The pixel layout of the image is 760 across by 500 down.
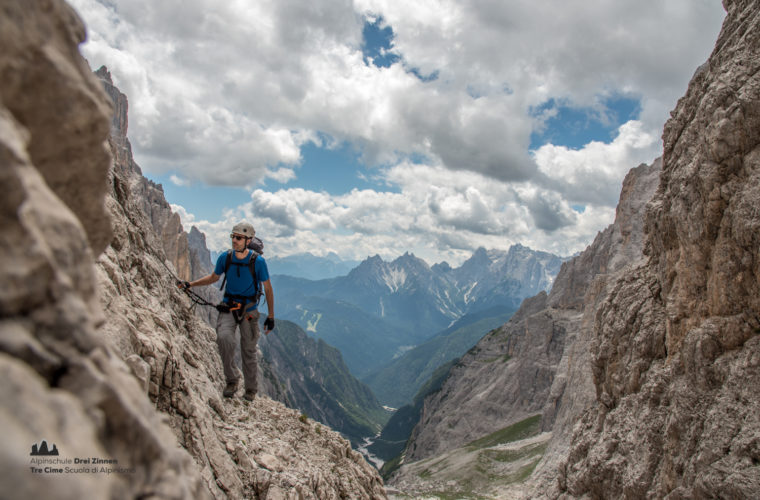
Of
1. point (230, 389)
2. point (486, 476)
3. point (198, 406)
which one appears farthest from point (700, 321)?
point (486, 476)

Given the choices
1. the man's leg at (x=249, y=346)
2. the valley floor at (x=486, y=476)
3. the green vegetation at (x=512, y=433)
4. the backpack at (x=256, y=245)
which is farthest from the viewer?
the green vegetation at (x=512, y=433)

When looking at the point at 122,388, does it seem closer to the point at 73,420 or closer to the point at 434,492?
the point at 73,420

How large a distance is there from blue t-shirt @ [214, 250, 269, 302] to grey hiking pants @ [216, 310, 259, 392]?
883 mm

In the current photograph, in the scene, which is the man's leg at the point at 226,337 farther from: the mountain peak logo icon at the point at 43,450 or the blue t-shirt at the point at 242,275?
the mountain peak logo icon at the point at 43,450

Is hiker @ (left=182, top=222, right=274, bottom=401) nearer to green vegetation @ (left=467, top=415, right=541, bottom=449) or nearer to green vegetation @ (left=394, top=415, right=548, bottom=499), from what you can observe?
green vegetation @ (left=394, top=415, right=548, bottom=499)

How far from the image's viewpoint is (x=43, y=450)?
7.84ft

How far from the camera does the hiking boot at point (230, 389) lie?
12.1 m

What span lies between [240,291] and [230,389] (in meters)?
3.56

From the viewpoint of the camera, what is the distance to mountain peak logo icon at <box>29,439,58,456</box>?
2.32 m

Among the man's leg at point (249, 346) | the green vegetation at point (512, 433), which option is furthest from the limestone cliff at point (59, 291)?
the green vegetation at point (512, 433)

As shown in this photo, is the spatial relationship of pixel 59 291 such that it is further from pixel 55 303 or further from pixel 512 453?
pixel 512 453

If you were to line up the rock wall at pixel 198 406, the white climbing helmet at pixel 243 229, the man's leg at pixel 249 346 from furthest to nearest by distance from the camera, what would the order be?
1. the man's leg at pixel 249 346
2. the white climbing helmet at pixel 243 229
3. the rock wall at pixel 198 406

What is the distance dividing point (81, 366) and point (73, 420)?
379 millimetres

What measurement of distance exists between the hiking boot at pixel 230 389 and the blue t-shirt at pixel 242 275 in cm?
328
